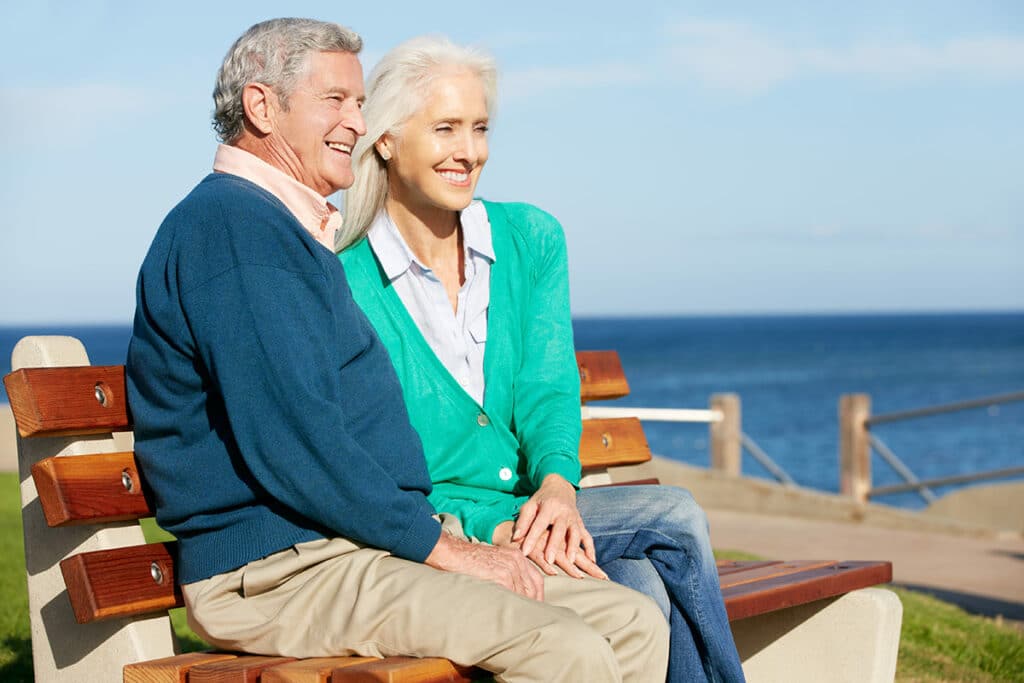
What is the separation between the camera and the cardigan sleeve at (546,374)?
3514 millimetres

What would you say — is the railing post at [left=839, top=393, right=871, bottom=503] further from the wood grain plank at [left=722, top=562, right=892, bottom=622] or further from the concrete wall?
the wood grain plank at [left=722, top=562, right=892, bottom=622]

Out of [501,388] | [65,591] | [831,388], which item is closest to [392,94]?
[501,388]

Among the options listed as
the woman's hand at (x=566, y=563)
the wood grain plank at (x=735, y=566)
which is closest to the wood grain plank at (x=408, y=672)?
the woman's hand at (x=566, y=563)

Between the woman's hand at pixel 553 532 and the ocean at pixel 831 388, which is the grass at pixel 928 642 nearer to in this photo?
the woman's hand at pixel 553 532

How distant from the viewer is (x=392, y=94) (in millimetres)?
3529

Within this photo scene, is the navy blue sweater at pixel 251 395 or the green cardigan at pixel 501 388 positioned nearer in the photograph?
the navy blue sweater at pixel 251 395

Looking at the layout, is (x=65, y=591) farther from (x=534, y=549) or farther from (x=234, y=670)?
(x=534, y=549)

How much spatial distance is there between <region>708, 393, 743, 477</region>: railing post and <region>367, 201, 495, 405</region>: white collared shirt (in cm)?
831

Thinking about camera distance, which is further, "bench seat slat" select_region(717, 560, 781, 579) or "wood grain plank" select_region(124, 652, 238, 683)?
"bench seat slat" select_region(717, 560, 781, 579)

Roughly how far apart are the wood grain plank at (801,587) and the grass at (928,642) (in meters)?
1.26

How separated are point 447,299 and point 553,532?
2.34ft

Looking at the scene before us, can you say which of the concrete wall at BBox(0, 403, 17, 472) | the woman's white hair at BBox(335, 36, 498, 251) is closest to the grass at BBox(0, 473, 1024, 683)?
the woman's white hair at BBox(335, 36, 498, 251)

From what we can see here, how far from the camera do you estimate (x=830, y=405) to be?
2564 inches

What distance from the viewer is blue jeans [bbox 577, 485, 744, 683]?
3.18 m
